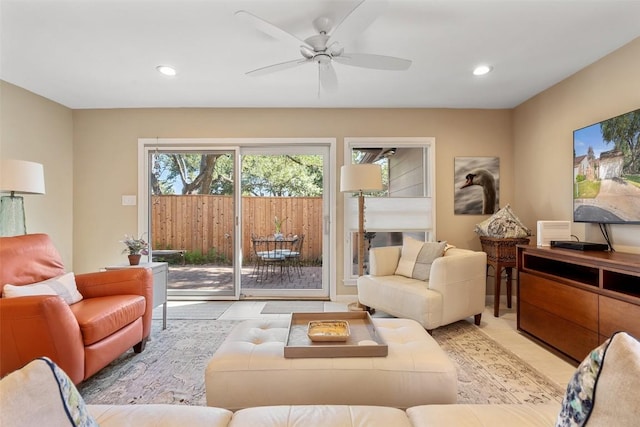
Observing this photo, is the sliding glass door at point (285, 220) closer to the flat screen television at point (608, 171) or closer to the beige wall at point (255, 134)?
the beige wall at point (255, 134)

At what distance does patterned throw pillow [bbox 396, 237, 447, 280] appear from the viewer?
3.08m

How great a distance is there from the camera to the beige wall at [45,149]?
3049 millimetres

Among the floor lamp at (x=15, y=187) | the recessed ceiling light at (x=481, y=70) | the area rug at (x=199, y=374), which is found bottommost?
the area rug at (x=199, y=374)

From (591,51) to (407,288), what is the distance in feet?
8.24

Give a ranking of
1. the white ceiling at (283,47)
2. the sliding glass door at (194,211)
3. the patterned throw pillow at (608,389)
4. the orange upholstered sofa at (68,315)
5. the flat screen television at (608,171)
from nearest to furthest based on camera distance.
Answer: the patterned throw pillow at (608,389) < the orange upholstered sofa at (68,315) < the white ceiling at (283,47) < the flat screen television at (608,171) < the sliding glass door at (194,211)

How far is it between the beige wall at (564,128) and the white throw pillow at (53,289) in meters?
4.25

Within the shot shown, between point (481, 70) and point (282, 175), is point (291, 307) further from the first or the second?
point (481, 70)

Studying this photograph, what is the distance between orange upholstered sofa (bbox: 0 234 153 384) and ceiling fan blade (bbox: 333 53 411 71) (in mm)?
2313

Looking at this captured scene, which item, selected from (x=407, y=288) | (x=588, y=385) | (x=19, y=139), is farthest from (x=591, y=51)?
(x=19, y=139)

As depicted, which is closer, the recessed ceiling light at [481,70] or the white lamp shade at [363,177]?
the recessed ceiling light at [481,70]

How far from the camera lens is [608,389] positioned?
68cm

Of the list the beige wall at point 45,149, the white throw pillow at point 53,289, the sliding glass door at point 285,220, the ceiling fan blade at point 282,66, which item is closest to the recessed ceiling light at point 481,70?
the ceiling fan blade at point 282,66

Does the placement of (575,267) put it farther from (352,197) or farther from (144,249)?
(144,249)

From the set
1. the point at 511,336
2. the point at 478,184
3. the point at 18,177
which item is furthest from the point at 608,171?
the point at 18,177
